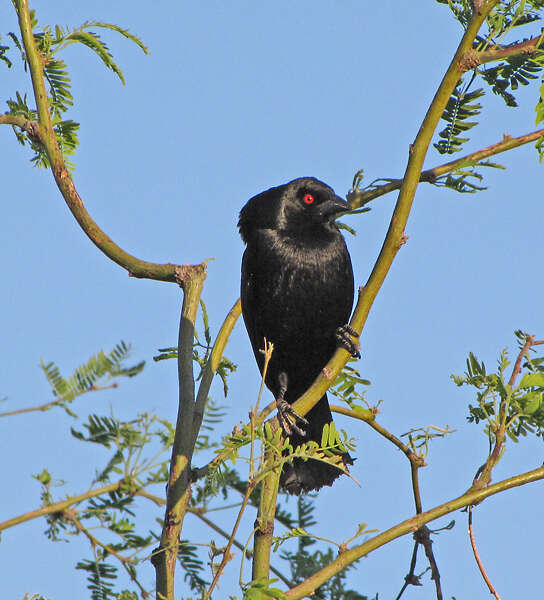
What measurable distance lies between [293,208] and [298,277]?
0.50 metres

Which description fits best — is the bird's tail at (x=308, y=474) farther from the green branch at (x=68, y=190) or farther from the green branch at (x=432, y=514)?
the green branch at (x=432, y=514)

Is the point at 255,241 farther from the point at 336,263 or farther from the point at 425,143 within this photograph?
the point at 425,143

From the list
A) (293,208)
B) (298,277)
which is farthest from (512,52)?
(293,208)

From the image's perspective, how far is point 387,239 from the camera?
2.46 metres

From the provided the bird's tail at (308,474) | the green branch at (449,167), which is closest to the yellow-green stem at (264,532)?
the green branch at (449,167)

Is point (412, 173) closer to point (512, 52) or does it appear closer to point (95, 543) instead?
point (512, 52)

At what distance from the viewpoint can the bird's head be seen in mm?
5059

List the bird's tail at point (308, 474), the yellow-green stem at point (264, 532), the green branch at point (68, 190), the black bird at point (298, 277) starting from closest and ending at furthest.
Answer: the yellow-green stem at point (264, 532), the green branch at point (68, 190), the bird's tail at point (308, 474), the black bird at point (298, 277)

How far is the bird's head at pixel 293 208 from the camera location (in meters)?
5.06

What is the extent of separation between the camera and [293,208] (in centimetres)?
516

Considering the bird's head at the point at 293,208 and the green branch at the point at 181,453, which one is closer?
the green branch at the point at 181,453

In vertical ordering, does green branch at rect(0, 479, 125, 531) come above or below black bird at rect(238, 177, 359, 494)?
below

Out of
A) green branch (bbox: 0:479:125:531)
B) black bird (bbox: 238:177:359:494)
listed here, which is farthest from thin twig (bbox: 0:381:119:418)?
black bird (bbox: 238:177:359:494)

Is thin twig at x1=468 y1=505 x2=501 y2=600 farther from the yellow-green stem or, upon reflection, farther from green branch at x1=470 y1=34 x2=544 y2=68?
green branch at x1=470 y1=34 x2=544 y2=68
